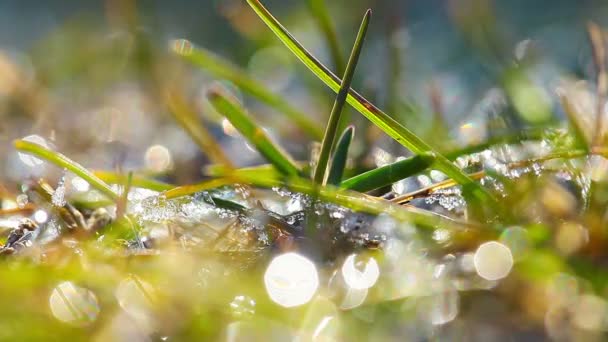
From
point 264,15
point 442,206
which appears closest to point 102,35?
point 264,15

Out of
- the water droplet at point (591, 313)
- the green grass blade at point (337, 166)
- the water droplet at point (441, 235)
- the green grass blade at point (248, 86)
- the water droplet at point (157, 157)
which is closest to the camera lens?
the water droplet at point (591, 313)

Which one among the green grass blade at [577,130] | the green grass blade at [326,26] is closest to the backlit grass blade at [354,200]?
the green grass blade at [577,130]

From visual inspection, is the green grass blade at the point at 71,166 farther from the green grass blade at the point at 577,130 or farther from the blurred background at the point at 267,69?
the green grass blade at the point at 577,130

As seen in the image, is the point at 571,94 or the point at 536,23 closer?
the point at 571,94

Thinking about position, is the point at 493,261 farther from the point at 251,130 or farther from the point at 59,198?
the point at 59,198

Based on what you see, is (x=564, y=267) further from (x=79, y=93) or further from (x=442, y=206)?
(x=79, y=93)

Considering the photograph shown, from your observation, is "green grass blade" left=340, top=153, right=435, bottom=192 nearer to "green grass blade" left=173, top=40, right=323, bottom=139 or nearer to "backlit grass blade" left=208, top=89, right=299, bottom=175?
"backlit grass blade" left=208, top=89, right=299, bottom=175
